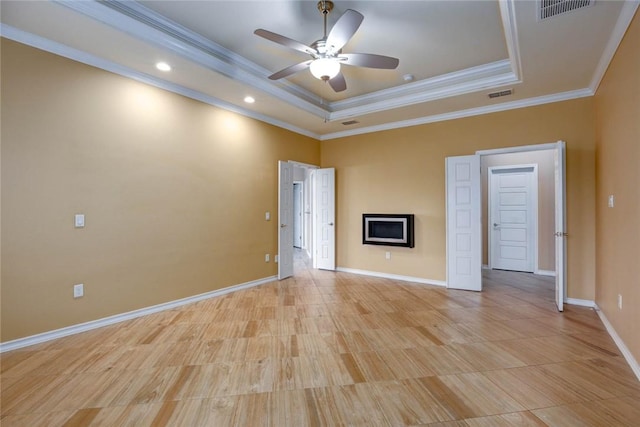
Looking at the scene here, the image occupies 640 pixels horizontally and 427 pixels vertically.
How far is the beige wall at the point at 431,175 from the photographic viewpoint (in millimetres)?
3838

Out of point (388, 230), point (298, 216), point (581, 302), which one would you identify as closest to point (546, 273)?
point (581, 302)

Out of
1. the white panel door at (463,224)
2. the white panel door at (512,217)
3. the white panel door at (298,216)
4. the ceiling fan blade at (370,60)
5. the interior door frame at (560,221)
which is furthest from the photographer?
the white panel door at (298,216)

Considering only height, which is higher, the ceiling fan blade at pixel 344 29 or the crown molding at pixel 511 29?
the crown molding at pixel 511 29

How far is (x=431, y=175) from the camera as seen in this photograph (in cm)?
496

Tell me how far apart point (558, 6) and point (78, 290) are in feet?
16.4

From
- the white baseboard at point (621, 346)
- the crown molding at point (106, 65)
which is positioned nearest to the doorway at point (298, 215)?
the crown molding at point (106, 65)

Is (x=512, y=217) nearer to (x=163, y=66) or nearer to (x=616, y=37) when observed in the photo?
(x=616, y=37)

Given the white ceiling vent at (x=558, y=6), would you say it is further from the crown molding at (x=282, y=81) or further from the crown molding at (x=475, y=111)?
the crown molding at (x=475, y=111)

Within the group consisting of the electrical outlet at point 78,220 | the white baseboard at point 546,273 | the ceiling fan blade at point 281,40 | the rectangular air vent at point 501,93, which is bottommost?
the white baseboard at point 546,273

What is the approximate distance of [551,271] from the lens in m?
5.57

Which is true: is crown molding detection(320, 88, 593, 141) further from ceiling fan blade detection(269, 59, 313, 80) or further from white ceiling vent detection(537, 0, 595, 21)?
ceiling fan blade detection(269, 59, 313, 80)

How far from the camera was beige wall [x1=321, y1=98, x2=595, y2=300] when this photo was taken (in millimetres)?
3838

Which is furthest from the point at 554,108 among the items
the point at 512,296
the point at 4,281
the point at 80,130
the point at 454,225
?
the point at 4,281

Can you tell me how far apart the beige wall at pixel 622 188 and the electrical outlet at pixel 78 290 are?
488cm
